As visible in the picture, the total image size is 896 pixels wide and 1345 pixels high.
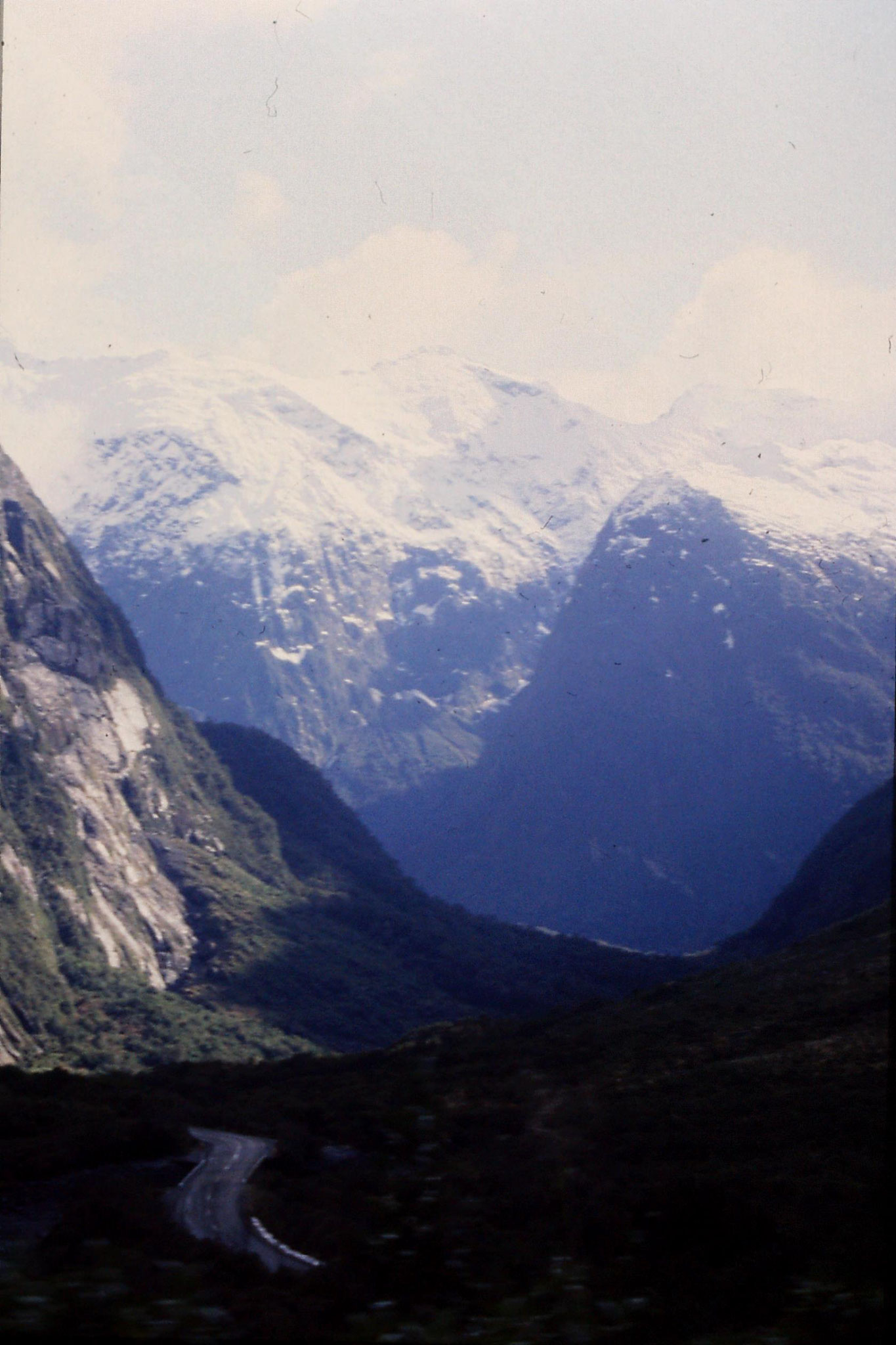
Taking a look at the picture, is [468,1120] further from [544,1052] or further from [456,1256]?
[544,1052]

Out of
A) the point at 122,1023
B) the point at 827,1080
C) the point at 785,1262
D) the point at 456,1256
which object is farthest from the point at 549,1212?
the point at 122,1023

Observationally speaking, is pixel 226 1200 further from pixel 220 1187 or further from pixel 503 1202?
pixel 503 1202

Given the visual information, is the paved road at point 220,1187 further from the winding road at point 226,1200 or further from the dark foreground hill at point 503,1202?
the dark foreground hill at point 503,1202

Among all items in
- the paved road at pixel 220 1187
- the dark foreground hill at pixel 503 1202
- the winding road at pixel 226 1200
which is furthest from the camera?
the paved road at pixel 220 1187

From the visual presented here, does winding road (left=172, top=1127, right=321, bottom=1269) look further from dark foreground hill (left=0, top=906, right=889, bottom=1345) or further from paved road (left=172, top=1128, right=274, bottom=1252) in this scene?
dark foreground hill (left=0, top=906, right=889, bottom=1345)

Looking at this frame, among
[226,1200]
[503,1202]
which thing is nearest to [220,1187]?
[226,1200]

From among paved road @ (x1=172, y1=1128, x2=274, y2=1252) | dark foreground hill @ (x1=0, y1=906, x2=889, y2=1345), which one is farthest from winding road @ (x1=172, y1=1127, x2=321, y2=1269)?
dark foreground hill @ (x1=0, y1=906, x2=889, y2=1345)

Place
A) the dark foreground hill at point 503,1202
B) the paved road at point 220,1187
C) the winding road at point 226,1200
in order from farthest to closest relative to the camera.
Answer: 1. the paved road at point 220,1187
2. the winding road at point 226,1200
3. the dark foreground hill at point 503,1202

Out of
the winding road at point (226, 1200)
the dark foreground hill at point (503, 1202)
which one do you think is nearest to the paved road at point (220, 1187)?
the winding road at point (226, 1200)
